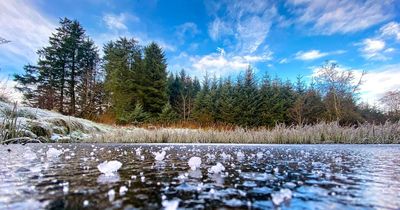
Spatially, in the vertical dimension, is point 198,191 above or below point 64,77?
below

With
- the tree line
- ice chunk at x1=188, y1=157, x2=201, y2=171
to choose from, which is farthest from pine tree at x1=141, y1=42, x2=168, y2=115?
ice chunk at x1=188, y1=157, x2=201, y2=171

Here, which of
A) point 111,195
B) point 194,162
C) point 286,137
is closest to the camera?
point 111,195

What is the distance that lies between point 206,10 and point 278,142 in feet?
41.6

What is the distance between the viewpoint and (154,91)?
32.0m

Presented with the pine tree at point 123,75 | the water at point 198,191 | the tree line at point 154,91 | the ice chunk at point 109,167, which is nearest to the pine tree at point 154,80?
the tree line at point 154,91

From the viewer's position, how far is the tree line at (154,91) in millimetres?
29859

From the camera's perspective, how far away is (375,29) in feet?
53.6

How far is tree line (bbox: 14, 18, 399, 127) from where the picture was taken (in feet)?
98.0

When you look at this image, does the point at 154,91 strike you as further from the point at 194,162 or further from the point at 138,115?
the point at 194,162

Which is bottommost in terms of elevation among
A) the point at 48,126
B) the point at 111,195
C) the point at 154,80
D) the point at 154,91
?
the point at 111,195

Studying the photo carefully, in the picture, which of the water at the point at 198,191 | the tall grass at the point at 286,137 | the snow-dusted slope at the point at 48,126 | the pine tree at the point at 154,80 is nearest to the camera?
the water at the point at 198,191

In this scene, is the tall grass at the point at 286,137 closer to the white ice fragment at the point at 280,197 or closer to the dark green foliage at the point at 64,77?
the white ice fragment at the point at 280,197

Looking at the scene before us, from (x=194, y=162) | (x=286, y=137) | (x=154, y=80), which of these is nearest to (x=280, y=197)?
(x=194, y=162)

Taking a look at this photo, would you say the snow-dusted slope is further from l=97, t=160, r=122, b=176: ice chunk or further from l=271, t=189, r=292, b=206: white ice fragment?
l=271, t=189, r=292, b=206: white ice fragment
